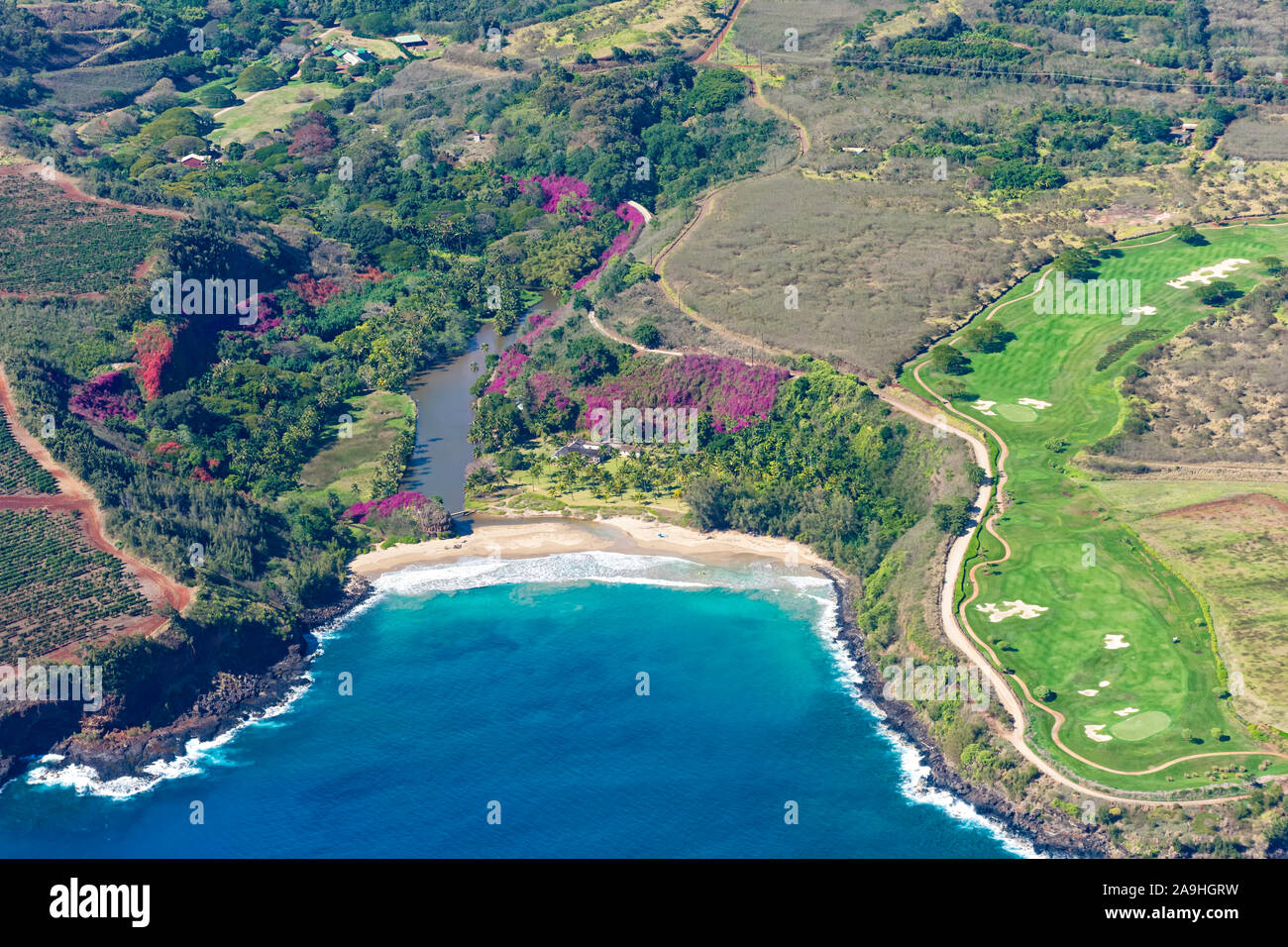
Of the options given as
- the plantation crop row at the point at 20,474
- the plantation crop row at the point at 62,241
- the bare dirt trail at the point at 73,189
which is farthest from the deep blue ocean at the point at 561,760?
the bare dirt trail at the point at 73,189

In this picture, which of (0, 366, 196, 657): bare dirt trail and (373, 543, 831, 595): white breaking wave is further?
(373, 543, 831, 595): white breaking wave

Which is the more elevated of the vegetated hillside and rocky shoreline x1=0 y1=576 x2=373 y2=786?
the vegetated hillside

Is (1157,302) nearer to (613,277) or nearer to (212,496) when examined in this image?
(613,277)

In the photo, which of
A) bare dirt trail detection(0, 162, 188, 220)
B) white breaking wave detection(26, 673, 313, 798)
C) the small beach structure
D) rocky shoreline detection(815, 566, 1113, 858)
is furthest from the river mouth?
bare dirt trail detection(0, 162, 188, 220)

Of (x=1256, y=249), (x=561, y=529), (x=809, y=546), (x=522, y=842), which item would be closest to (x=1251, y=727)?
(x=809, y=546)

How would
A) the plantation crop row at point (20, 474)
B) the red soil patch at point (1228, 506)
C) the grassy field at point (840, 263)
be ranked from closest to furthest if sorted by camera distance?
the red soil patch at point (1228, 506), the plantation crop row at point (20, 474), the grassy field at point (840, 263)

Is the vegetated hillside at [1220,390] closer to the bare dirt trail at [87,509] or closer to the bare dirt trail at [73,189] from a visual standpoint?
the bare dirt trail at [87,509]

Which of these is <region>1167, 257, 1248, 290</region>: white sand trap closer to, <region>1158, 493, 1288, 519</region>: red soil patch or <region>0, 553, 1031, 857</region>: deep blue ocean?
<region>1158, 493, 1288, 519</region>: red soil patch
